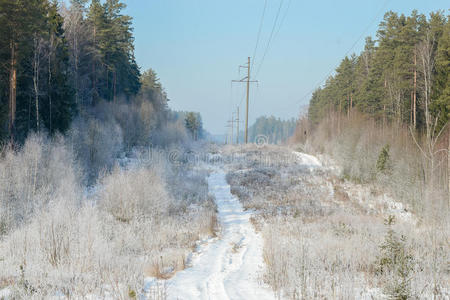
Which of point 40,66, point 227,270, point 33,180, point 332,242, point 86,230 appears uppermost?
point 40,66

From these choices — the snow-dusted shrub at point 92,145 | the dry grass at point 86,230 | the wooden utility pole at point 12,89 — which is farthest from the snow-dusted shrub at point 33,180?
the snow-dusted shrub at point 92,145

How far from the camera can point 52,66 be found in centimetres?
2125

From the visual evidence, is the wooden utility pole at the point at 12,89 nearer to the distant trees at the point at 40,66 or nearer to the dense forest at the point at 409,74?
the distant trees at the point at 40,66

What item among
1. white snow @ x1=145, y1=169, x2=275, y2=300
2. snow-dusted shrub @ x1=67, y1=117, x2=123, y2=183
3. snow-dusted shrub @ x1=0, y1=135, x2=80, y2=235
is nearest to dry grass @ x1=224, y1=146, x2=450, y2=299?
white snow @ x1=145, y1=169, x2=275, y2=300

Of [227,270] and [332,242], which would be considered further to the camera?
[332,242]

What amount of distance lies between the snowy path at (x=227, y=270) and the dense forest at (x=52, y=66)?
1276cm

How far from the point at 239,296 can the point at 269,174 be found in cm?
1933

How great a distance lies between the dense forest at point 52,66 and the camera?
17.8 m

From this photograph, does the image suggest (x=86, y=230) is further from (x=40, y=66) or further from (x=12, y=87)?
(x=40, y=66)

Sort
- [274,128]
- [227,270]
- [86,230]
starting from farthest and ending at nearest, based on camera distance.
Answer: [274,128], [86,230], [227,270]

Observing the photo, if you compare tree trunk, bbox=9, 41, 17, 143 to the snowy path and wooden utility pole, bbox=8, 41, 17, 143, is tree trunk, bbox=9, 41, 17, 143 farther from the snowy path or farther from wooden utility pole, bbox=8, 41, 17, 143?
the snowy path

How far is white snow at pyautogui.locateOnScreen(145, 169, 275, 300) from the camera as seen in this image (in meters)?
5.46

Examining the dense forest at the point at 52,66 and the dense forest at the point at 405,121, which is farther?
the dense forest at the point at 52,66

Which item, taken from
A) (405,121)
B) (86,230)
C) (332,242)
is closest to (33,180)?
(86,230)
